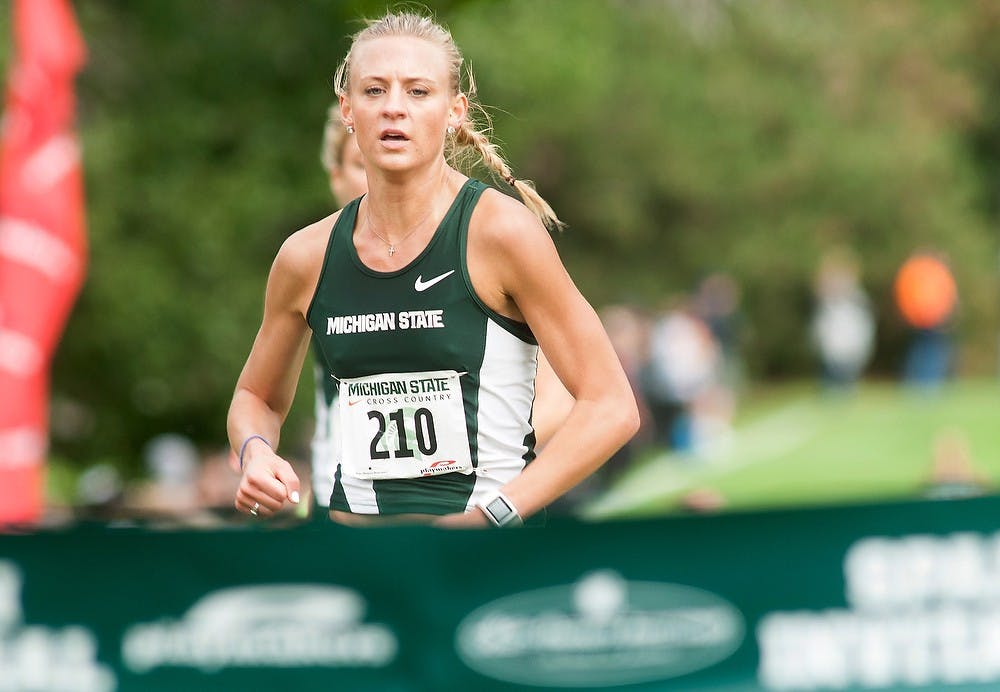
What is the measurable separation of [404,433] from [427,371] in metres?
0.18

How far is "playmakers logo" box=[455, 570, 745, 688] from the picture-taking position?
15.3 feet

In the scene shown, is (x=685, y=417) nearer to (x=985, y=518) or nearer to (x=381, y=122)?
(x=985, y=518)

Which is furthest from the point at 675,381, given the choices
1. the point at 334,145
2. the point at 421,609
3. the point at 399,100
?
the point at 399,100

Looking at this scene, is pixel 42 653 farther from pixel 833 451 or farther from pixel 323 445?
pixel 833 451

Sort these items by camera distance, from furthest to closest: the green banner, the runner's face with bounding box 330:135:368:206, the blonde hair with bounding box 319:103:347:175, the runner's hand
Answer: the blonde hair with bounding box 319:103:347:175 < the runner's face with bounding box 330:135:368:206 < the green banner < the runner's hand

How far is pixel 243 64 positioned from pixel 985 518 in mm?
13734

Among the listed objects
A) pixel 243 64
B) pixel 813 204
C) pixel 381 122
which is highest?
pixel 813 204

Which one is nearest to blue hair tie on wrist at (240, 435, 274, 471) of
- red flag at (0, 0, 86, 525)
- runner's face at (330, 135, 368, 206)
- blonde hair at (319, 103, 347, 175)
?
runner's face at (330, 135, 368, 206)

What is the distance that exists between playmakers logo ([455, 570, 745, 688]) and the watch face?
1.11 meters

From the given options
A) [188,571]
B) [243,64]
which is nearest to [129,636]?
[188,571]

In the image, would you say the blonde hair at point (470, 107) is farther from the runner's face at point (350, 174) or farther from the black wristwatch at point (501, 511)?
the runner's face at point (350, 174)

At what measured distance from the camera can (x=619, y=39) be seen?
120 ft

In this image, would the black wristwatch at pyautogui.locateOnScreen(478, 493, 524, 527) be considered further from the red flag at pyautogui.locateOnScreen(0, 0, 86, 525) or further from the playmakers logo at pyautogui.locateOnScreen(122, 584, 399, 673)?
the red flag at pyautogui.locateOnScreen(0, 0, 86, 525)

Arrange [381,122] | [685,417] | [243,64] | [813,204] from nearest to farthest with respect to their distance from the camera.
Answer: [381,122], [243,64], [685,417], [813,204]
